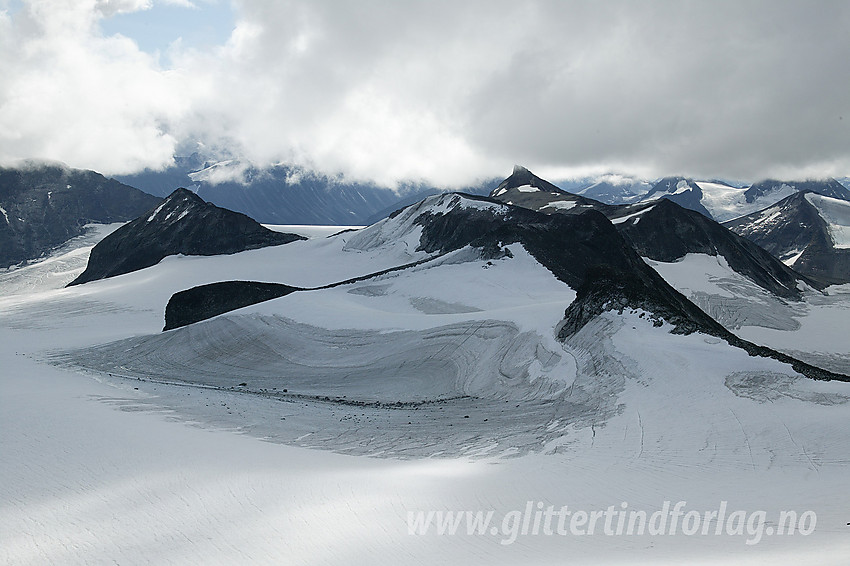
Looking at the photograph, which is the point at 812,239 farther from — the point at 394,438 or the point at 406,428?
the point at 394,438

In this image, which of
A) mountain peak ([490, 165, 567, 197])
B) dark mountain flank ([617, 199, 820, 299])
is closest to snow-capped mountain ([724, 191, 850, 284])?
mountain peak ([490, 165, 567, 197])

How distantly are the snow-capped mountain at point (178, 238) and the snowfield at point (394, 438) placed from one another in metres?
57.8

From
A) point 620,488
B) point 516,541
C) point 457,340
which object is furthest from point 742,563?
point 457,340

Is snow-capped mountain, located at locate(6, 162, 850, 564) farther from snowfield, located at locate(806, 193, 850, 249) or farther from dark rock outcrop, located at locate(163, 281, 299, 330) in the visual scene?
snowfield, located at locate(806, 193, 850, 249)

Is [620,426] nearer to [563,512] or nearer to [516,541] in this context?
[563,512]

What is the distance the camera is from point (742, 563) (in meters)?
6.66

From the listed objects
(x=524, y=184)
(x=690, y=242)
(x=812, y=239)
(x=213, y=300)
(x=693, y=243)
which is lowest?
(x=213, y=300)

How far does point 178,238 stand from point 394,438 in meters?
84.8

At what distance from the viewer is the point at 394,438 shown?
15.1 meters

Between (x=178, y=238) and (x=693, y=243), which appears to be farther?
(x=178, y=238)

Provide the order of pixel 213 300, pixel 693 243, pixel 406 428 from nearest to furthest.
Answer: pixel 406 428
pixel 213 300
pixel 693 243

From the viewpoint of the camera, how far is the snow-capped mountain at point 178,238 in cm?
8743

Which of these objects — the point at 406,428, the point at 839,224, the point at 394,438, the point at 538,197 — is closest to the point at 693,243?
the point at 538,197

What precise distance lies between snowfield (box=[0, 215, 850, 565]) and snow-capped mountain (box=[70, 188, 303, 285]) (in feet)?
190
